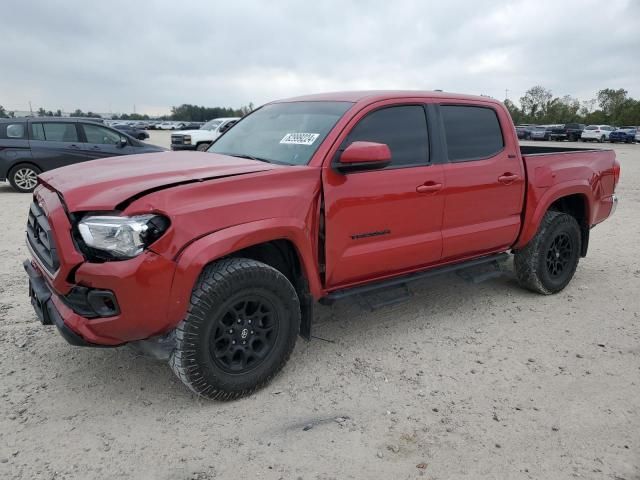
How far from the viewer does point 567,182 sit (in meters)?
4.79

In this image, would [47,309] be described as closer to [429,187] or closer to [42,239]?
[42,239]

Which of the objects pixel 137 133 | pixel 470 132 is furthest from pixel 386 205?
pixel 137 133

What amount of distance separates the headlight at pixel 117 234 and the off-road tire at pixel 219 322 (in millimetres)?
421

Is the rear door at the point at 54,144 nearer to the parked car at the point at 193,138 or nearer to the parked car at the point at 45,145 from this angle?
the parked car at the point at 45,145

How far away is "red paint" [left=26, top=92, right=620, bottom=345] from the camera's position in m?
2.65

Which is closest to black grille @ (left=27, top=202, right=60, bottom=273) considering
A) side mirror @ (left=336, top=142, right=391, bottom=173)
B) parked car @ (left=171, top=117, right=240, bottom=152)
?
side mirror @ (left=336, top=142, right=391, bottom=173)

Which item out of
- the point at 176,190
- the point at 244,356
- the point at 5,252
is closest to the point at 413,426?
the point at 244,356

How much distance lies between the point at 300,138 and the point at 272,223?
85cm

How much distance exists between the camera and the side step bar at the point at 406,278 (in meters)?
3.51

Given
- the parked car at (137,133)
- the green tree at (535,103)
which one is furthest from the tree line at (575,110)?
the parked car at (137,133)

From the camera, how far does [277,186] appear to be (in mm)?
3074

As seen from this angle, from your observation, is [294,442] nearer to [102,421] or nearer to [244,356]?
[244,356]

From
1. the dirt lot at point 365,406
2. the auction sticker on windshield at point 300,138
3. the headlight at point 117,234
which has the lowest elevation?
the dirt lot at point 365,406

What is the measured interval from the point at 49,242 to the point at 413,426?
7.38 ft
